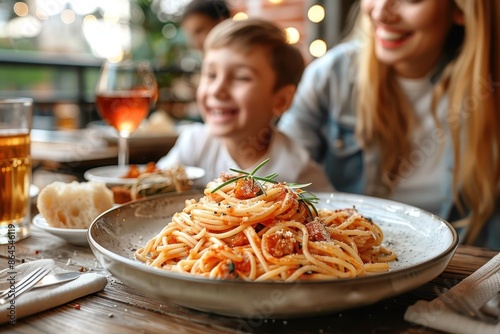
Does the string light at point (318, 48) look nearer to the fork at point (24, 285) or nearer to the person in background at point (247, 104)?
the person in background at point (247, 104)

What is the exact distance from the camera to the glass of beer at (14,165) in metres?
1.12

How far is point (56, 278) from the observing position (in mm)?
847

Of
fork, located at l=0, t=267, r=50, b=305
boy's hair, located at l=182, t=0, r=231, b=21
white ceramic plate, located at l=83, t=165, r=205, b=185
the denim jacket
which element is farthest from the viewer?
boy's hair, located at l=182, t=0, r=231, b=21

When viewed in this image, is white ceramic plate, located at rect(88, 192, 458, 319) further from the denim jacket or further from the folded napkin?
the denim jacket

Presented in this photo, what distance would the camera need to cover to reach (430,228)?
1019 mm

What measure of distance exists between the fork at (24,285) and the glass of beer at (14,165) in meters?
0.27

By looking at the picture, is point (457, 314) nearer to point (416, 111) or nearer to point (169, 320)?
point (169, 320)

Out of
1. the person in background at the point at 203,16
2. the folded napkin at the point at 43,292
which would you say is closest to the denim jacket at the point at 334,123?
the person in background at the point at 203,16

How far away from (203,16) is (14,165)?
109 inches

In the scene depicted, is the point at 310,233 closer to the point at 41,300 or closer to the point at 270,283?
the point at 270,283

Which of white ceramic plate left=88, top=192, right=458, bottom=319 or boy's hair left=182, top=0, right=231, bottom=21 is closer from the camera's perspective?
white ceramic plate left=88, top=192, right=458, bottom=319

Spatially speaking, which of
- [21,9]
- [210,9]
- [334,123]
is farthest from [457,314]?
[21,9]

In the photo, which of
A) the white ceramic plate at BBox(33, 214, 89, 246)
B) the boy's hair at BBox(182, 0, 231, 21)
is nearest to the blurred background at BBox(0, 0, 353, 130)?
the boy's hair at BBox(182, 0, 231, 21)

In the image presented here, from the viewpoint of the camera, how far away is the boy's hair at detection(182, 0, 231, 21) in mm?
3695
